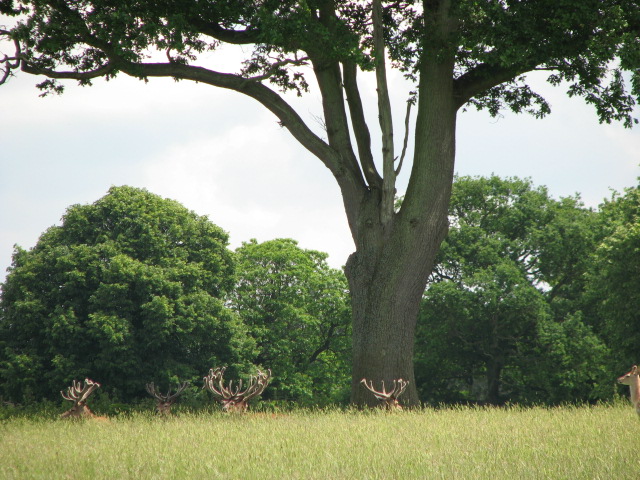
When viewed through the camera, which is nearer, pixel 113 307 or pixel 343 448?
pixel 343 448

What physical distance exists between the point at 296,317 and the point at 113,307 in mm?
11892

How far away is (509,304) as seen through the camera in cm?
3466

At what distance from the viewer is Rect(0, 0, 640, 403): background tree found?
48.0 feet

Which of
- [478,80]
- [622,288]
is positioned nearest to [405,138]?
[478,80]

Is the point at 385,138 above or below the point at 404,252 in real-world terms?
above

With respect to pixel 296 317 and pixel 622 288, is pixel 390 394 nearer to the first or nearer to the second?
pixel 622 288

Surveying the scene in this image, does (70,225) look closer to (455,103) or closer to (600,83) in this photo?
(455,103)

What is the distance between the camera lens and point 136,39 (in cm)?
1528

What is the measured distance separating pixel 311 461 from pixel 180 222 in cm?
2817

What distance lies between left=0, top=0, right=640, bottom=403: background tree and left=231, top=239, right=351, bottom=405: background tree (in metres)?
22.6

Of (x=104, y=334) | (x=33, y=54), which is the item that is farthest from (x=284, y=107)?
(x=104, y=334)

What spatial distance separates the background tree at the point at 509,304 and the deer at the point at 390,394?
2031 centimetres

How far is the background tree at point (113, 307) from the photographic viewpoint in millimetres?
30328

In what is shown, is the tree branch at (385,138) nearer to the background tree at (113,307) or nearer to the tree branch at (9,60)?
the tree branch at (9,60)
